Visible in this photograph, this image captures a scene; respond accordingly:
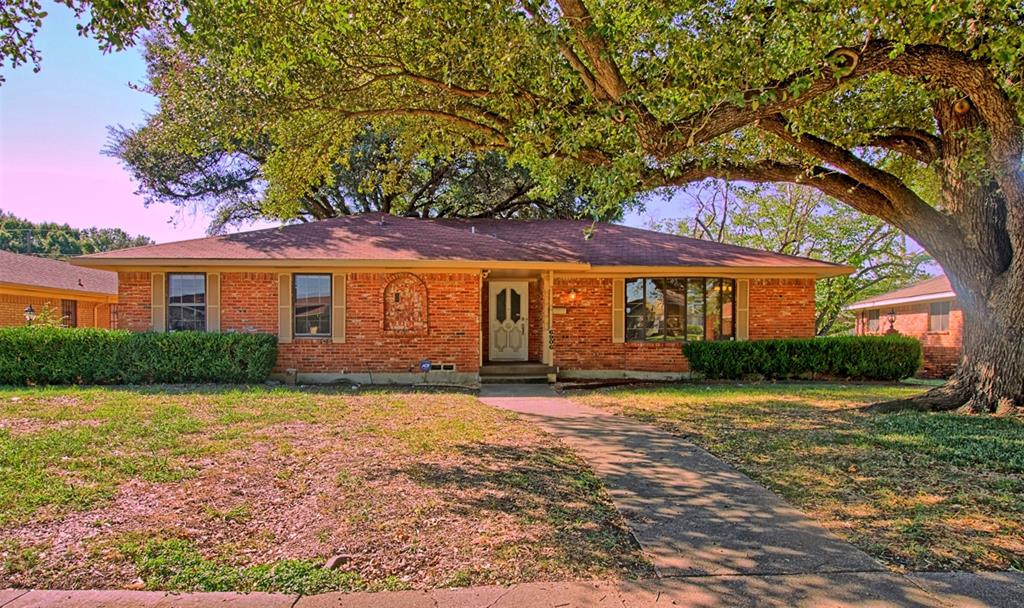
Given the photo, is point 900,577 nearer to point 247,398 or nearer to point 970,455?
point 970,455

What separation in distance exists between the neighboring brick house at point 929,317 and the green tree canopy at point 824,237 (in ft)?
5.26

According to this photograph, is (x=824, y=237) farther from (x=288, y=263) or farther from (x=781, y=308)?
(x=288, y=263)

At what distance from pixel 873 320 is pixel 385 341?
77.6 ft

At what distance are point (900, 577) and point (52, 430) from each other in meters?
7.95

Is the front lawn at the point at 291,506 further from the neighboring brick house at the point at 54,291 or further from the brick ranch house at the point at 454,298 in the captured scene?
the neighboring brick house at the point at 54,291

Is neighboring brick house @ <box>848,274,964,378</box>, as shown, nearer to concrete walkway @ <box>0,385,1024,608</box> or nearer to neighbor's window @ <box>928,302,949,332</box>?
neighbor's window @ <box>928,302,949,332</box>

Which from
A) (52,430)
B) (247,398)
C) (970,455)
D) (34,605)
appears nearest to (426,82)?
(247,398)

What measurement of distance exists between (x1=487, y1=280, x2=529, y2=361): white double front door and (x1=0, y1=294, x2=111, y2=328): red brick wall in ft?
39.1

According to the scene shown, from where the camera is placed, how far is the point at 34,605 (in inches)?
107

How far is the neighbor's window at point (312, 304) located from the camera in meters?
12.1

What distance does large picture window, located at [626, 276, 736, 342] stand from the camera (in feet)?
44.1

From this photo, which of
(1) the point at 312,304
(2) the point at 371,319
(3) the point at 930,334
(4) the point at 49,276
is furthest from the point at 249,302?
(3) the point at 930,334

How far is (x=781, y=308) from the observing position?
44.1 feet

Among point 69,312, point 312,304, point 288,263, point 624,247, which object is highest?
point 624,247
